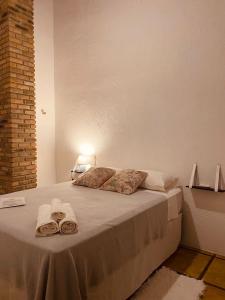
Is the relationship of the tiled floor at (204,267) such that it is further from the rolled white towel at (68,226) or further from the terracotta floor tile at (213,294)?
the rolled white towel at (68,226)

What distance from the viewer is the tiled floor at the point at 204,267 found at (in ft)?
6.56

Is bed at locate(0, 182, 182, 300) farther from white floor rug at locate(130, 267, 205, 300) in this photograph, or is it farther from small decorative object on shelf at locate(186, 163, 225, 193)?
small decorative object on shelf at locate(186, 163, 225, 193)

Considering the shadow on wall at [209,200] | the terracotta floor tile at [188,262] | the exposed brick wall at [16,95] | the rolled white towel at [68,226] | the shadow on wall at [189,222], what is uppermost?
the exposed brick wall at [16,95]

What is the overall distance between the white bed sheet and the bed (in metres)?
0.01

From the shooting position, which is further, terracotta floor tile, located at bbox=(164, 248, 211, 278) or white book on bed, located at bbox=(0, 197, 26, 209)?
terracotta floor tile, located at bbox=(164, 248, 211, 278)

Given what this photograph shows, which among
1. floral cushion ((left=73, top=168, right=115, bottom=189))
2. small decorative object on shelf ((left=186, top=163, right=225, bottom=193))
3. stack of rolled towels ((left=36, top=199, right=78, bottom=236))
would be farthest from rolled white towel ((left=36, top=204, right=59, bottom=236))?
small decorative object on shelf ((left=186, top=163, right=225, bottom=193))

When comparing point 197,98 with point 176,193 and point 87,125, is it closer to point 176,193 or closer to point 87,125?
point 176,193

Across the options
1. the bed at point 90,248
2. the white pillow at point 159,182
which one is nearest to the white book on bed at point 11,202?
the bed at point 90,248

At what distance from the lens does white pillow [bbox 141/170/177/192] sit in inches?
104

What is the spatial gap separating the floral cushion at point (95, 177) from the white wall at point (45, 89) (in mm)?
1394

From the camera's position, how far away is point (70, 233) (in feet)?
4.93

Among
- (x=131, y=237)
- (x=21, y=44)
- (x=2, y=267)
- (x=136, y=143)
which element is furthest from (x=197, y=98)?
(x=21, y=44)

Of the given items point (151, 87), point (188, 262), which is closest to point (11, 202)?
point (188, 262)

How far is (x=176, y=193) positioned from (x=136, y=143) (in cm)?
86
